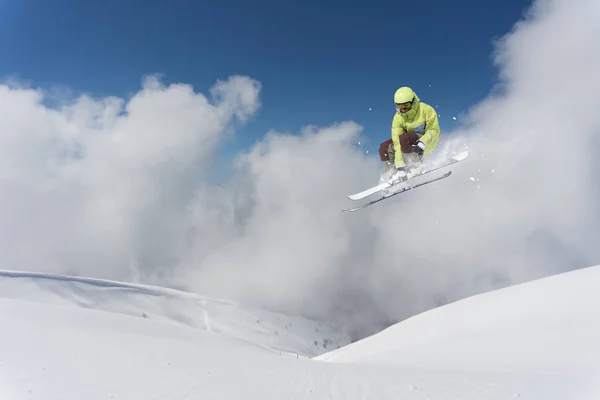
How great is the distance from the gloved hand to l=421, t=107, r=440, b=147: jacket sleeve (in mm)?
140

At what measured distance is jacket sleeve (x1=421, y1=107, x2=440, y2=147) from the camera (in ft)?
37.1

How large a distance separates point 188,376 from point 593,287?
16119 millimetres

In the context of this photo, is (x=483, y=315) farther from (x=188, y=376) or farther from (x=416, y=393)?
(x=188, y=376)

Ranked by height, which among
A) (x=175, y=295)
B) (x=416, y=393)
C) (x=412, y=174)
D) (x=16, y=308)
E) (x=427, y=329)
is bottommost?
(x=416, y=393)

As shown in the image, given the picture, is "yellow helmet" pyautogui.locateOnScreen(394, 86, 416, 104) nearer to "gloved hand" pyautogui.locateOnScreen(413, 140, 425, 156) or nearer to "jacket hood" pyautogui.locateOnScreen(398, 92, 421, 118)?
"jacket hood" pyautogui.locateOnScreen(398, 92, 421, 118)

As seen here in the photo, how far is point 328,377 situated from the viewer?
834cm

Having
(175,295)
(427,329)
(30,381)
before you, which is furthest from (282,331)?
(30,381)

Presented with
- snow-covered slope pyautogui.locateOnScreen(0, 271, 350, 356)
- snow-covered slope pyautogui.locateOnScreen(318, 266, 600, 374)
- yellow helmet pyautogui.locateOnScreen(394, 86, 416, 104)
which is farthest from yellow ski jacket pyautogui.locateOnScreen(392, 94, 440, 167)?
snow-covered slope pyautogui.locateOnScreen(0, 271, 350, 356)

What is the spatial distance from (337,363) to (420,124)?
8892 millimetres

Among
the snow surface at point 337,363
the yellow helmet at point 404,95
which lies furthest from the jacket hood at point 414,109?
the snow surface at point 337,363

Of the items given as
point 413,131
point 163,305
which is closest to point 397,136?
point 413,131

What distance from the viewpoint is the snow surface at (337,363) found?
6641mm

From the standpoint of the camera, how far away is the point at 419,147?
11.6 m

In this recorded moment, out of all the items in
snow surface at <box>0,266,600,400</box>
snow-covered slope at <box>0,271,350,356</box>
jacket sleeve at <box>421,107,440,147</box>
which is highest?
snow-covered slope at <box>0,271,350,356</box>
